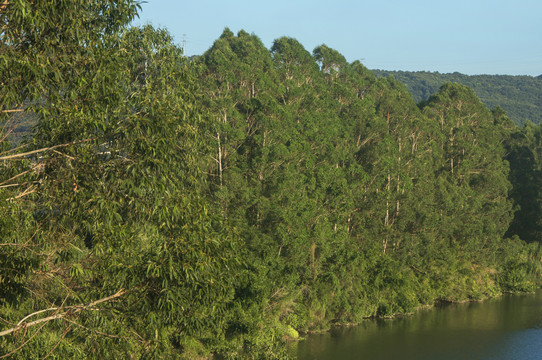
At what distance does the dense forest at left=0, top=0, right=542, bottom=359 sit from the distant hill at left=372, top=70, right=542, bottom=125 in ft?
209

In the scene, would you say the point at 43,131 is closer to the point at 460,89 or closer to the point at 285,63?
the point at 285,63

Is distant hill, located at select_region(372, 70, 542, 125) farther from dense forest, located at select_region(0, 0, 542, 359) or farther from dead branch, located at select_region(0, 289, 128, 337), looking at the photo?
dead branch, located at select_region(0, 289, 128, 337)

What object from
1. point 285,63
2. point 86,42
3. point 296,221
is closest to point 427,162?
point 285,63

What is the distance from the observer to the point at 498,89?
423ft

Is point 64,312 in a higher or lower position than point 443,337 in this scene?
higher

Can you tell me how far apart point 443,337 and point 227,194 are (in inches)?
514

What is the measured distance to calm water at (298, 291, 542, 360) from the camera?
92.1 feet

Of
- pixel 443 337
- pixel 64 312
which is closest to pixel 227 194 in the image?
pixel 443 337

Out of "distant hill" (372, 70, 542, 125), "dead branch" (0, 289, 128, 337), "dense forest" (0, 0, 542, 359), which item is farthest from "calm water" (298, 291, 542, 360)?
"distant hill" (372, 70, 542, 125)

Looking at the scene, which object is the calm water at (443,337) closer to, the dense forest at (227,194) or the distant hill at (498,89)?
the dense forest at (227,194)

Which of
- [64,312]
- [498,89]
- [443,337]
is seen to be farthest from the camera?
[498,89]

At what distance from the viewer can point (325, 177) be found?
3153cm

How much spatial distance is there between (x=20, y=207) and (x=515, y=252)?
128 ft

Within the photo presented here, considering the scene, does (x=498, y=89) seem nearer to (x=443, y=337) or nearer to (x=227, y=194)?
(x=443, y=337)
